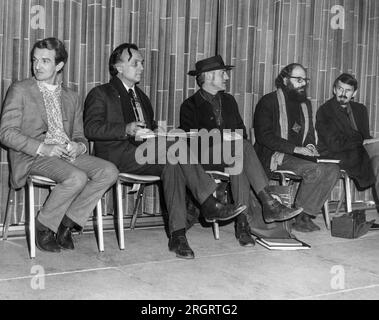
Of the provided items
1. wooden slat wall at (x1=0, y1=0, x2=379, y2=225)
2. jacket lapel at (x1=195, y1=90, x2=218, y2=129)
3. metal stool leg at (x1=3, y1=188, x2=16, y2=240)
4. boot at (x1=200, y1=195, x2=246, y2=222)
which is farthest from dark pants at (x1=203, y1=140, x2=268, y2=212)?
metal stool leg at (x1=3, y1=188, x2=16, y2=240)

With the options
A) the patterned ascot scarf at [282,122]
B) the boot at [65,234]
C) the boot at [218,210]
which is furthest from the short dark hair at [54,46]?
the patterned ascot scarf at [282,122]

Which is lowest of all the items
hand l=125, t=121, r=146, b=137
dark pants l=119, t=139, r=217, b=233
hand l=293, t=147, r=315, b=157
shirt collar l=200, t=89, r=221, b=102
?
dark pants l=119, t=139, r=217, b=233

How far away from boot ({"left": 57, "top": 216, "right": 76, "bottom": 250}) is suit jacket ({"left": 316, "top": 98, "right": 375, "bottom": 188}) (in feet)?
7.75

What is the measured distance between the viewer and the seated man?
16.5ft

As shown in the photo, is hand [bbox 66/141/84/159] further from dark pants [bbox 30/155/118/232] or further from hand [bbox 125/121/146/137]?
hand [bbox 125/121/146/137]

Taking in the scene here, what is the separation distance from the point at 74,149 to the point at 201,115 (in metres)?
1.07

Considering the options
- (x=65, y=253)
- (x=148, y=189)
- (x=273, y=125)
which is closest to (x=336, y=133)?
(x=273, y=125)

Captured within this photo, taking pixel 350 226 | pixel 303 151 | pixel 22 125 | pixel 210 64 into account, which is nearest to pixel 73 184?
pixel 22 125

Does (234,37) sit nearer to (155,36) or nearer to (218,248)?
(155,36)

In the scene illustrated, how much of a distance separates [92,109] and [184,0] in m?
1.38

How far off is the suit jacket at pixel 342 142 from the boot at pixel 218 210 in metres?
1.65

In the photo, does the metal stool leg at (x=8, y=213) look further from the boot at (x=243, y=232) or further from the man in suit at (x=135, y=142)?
the boot at (x=243, y=232)

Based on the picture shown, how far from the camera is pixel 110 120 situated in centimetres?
401

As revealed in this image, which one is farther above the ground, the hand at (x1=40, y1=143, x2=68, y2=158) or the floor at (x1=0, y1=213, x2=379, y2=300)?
the hand at (x1=40, y1=143, x2=68, y2=158)
